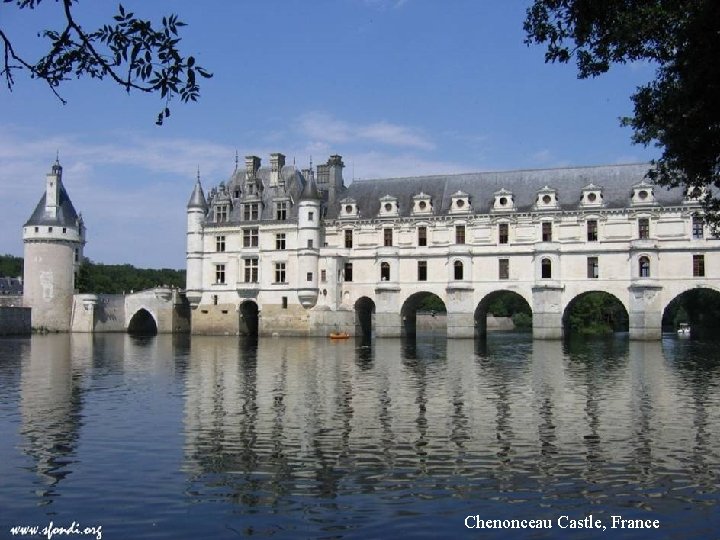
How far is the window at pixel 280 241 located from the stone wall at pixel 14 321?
892 inches

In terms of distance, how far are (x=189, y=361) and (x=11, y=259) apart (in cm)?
10417

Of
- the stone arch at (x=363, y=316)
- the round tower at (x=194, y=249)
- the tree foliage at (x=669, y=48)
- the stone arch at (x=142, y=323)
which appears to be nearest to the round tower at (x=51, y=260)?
the stone arch at (x=142, y=323)

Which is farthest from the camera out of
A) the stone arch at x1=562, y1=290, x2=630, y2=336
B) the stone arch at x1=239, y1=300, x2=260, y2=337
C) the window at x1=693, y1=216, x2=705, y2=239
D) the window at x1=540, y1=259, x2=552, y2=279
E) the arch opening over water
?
the stone arch at x1=562, y1=290, x2=630, y2=336

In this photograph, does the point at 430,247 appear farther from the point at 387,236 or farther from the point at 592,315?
the point at 592,315

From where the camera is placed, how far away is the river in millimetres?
9867

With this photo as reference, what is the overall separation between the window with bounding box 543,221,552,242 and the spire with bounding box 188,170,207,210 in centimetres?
2808

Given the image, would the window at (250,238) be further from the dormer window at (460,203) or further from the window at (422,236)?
the dormer window at (460,203)

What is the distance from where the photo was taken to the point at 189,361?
114 ft

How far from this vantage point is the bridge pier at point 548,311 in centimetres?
5347

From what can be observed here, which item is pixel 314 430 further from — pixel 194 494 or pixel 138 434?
pixel 194 494

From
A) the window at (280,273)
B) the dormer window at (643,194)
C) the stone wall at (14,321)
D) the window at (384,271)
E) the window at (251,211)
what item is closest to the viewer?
the dormer window at (643,194)

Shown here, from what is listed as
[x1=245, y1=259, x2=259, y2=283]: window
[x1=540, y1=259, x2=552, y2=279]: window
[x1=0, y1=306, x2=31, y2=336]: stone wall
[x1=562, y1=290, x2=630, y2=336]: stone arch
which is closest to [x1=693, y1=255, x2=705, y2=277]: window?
[x1=540, y1=259, x2=552, y2=279]: window

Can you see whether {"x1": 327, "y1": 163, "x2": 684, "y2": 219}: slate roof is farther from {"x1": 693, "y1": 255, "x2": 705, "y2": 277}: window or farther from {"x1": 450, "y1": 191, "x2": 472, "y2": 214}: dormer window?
{"x1": 693, "y1": 255, "x2": 705, "y2": 277}: window

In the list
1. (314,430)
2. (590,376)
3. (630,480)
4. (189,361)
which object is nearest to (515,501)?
(630,480)
